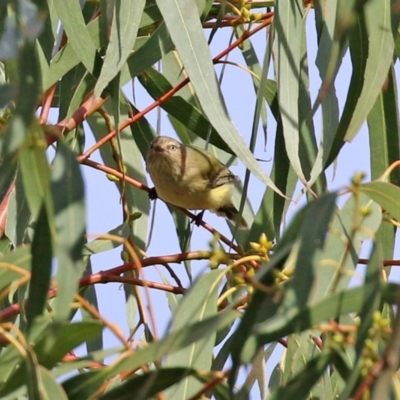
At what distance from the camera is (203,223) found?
331 centimetres

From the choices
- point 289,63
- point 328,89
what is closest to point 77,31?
point 289,63

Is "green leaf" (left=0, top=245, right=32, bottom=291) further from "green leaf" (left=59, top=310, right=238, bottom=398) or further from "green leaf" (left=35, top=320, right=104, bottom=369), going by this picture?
"green leaf" (left=59, top=310, right=238, bottom=398)

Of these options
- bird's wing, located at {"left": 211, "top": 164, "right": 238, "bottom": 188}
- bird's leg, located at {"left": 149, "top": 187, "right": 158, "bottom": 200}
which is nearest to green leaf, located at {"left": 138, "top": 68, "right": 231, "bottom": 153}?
bird's leg, located at {"left": 149, "top": 187, "right": 158, "bottom": 200}

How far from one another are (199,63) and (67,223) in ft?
2.97

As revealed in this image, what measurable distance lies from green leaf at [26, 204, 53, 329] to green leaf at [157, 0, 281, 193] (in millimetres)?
688

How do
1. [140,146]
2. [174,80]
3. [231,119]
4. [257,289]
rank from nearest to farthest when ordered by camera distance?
[257,289]
[231,119]
[174,80]
[140,146]

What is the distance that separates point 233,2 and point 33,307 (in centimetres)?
159

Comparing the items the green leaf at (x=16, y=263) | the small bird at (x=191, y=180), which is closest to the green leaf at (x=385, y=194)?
the green leaf at (x=16, y=263)

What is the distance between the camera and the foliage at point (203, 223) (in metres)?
1.87

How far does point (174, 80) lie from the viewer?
3.49 metres

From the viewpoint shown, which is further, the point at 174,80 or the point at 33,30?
the point at 174,80

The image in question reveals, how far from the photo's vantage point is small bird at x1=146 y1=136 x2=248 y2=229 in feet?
15.7

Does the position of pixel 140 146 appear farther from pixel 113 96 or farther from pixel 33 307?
pixel 33 307

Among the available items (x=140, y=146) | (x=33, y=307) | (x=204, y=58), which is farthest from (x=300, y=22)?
(x=33, y=307)
